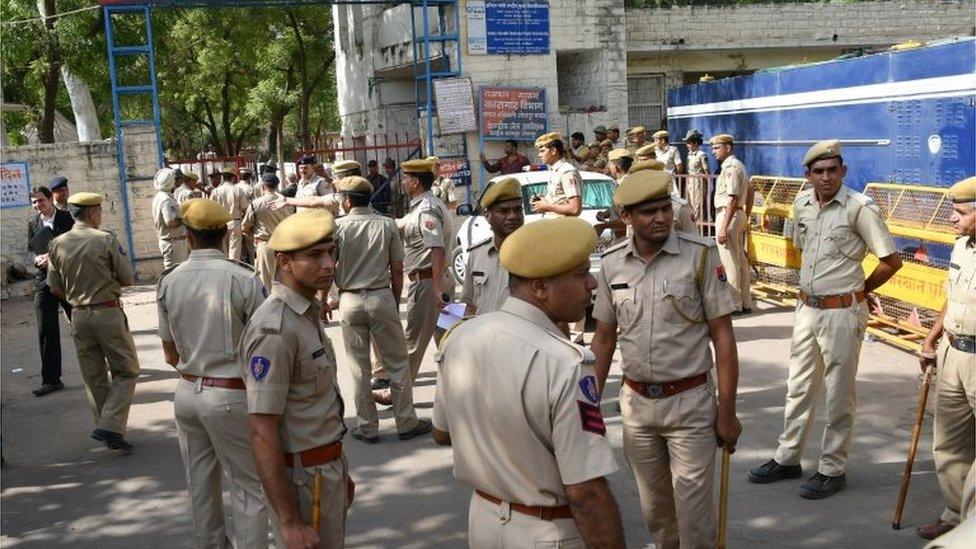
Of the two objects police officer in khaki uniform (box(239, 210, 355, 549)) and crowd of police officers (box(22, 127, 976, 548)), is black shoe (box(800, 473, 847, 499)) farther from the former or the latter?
police officer in khaki uniform (box(239, 210, 355, 549))

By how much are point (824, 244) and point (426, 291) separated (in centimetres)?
322

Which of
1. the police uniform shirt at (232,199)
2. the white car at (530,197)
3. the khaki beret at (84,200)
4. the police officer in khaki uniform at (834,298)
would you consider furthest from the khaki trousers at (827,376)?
the police uniform shirt at (232,199)

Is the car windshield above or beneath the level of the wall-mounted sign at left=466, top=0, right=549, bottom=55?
beneath

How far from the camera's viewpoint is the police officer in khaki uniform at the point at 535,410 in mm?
2521

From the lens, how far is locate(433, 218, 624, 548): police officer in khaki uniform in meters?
Result: 2.52

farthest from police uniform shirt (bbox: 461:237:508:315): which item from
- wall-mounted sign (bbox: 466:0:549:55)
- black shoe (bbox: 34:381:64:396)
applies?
wall-mounted sign (bbox: 466:0:549:55)

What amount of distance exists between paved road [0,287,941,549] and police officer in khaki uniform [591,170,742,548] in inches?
39.2

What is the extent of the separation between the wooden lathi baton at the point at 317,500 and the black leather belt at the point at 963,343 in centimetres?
312

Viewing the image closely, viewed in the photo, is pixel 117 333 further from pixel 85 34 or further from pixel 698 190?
pixel 85 34

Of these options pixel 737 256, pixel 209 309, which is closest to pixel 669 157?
pixel 737 256

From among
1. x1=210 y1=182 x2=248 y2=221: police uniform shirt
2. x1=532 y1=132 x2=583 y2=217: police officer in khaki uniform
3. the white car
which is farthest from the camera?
x1=210 y1=182 x2=248 y2=221: police uniform shirt

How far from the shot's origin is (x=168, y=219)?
37.1 feet

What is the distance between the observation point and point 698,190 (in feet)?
41.1

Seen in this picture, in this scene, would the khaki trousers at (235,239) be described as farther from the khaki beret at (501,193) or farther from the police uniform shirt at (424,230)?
the khaki beret at (501,193)
